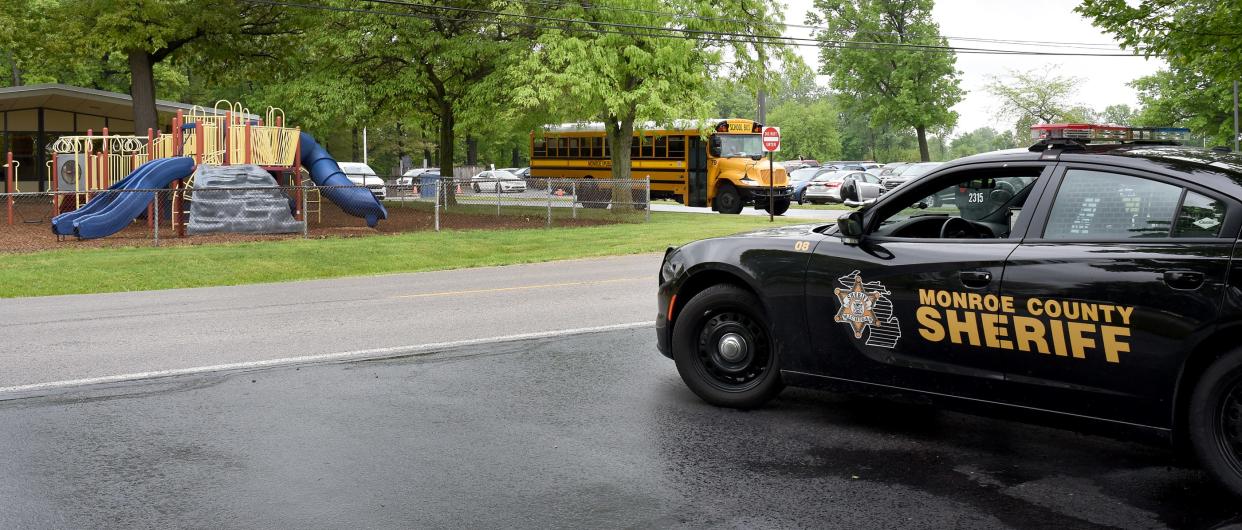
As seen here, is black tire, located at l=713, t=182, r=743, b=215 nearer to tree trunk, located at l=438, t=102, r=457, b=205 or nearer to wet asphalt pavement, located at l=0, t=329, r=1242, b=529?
tree trunk, located at l=438, t=102, r=457, b=205

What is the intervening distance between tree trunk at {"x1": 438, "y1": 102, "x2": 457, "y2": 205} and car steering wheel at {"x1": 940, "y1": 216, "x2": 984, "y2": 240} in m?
25.5

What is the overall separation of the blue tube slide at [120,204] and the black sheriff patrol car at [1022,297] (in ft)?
54.8

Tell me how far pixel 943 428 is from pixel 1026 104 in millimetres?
83308

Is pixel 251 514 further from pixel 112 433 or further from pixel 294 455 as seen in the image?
pixel 112 433

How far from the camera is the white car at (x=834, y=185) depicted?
36.6 metres

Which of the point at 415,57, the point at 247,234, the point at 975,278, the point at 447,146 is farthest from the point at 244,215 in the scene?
the point at 975,278

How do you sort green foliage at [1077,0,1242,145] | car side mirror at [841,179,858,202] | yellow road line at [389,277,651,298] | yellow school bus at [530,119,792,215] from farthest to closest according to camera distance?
car side mirror at [841,179,858,202] < yellow school bus at [530,119,792,215] < green foliage at [1077,0,1242,145] < yellow road line at [389,277,651,298]

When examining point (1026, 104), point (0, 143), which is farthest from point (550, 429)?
point (1026, 104)

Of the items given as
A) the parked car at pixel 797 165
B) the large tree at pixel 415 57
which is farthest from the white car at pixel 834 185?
the large tree at pixel 415 57

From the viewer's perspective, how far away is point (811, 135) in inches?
4094

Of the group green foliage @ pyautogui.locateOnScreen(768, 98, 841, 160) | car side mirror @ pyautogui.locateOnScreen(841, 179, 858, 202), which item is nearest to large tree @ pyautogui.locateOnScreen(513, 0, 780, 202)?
car side mirror @ pyautogui.locateOnScreen(841, 179, 858, 202)

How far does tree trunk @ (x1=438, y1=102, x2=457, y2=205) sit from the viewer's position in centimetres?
3164

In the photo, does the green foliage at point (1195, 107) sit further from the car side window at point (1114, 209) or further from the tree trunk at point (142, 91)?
the car side window at point (1114, 209)

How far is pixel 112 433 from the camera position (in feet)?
19.9
